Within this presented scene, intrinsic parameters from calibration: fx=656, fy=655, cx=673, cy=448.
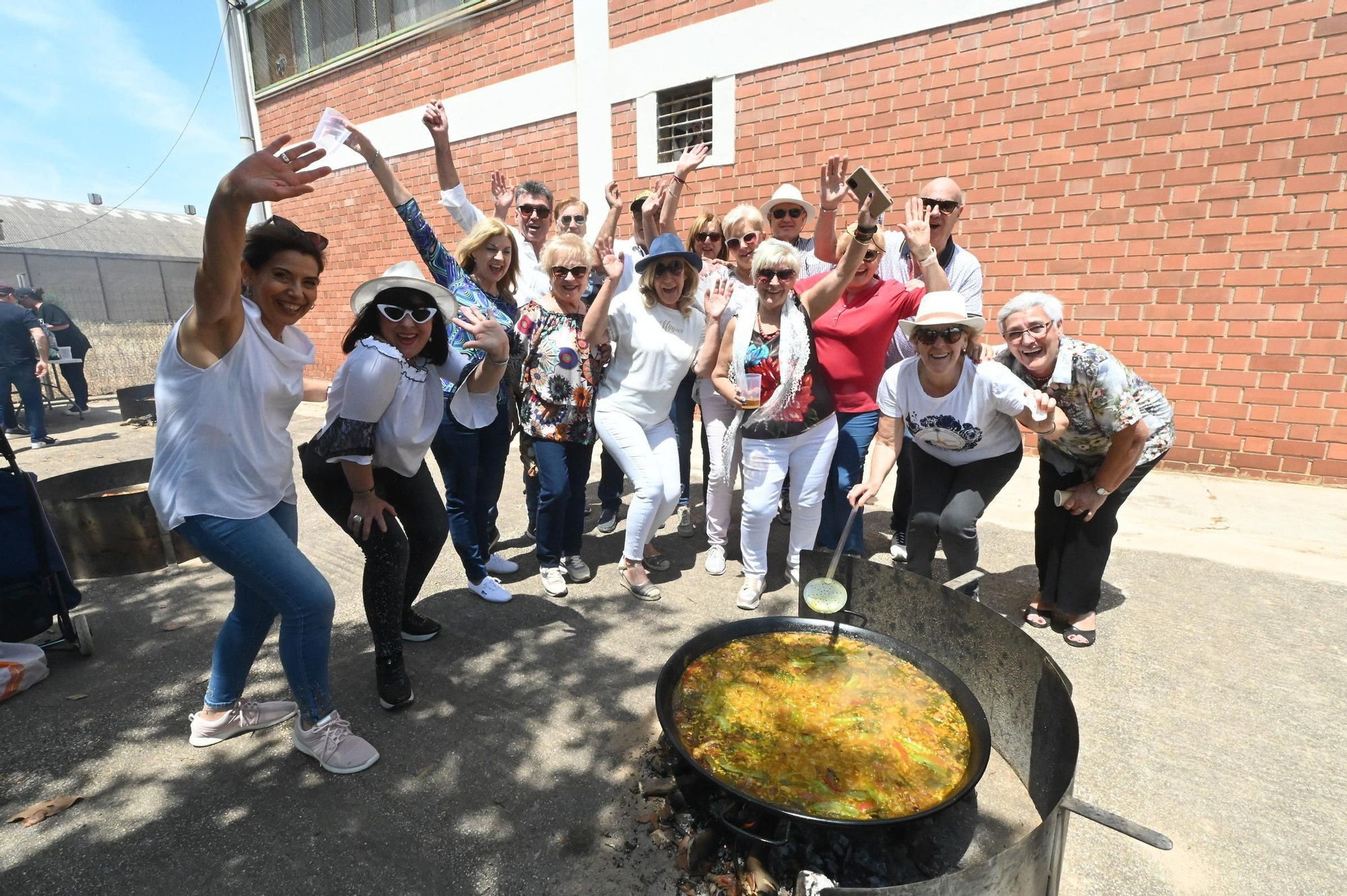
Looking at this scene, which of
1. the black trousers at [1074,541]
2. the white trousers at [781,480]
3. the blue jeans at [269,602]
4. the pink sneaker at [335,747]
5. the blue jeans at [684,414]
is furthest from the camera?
the blue jeans at [684,414]

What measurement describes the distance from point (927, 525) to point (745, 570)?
115cm

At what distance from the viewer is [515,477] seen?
22.7ft

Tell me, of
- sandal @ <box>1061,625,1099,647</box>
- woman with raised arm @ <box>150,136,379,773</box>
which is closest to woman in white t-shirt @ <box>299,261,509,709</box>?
woman with raised arm @ <box>150,136,379,773</box>

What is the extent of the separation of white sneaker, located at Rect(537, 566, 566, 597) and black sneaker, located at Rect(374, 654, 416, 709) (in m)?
1.24

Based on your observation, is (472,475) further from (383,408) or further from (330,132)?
(330,132)

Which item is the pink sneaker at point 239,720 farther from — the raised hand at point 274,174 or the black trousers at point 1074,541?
the black trousers at point 1074,541

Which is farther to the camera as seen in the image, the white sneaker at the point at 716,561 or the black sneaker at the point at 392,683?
the white sneaker at the point at 716,561

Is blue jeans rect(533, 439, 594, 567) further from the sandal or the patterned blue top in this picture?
the sandal

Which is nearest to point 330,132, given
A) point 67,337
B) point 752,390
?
point 752,390

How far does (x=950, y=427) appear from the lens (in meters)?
3.48

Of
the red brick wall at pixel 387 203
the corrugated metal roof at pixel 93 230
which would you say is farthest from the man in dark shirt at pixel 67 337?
the corrugated metal roof at pixel 93 230

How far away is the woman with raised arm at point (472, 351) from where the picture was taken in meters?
3.79

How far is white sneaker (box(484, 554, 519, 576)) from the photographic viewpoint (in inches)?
178

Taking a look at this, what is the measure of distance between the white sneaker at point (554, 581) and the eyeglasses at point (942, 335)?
2591mm
